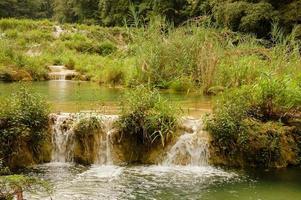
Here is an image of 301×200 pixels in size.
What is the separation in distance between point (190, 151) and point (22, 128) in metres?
3.11

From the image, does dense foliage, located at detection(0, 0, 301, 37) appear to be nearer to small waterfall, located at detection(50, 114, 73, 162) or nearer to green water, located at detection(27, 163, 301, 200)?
small waterfall, located at detection(50, 114, 73, 162)

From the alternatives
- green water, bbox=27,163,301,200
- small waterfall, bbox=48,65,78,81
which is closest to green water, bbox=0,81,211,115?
green water, bbox=27,163,301,200

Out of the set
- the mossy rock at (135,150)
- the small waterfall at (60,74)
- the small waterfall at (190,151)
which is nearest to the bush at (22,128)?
the mossy rock at (135,150)

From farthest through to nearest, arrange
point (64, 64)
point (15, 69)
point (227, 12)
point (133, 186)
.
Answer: point (227, 12), point (64, 64), point (15, 69), point (133, 186)

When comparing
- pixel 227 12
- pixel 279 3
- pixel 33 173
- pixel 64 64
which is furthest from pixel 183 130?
pixel 279 3

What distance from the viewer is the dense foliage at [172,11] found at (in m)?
27.1

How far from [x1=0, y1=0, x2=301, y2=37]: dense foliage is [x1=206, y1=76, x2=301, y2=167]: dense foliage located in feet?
14.3

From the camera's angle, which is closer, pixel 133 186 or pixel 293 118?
pixel 133 186

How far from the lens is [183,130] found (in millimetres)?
9938

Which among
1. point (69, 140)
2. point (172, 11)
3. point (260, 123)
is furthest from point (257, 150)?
point (172, 11)

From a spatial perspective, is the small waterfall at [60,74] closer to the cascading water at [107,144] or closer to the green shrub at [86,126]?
the cascading water at [107,144]

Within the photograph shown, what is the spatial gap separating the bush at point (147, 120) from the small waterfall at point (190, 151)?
10.1 inches

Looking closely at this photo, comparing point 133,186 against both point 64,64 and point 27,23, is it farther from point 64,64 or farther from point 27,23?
point 27,23

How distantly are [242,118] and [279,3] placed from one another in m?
20.7
